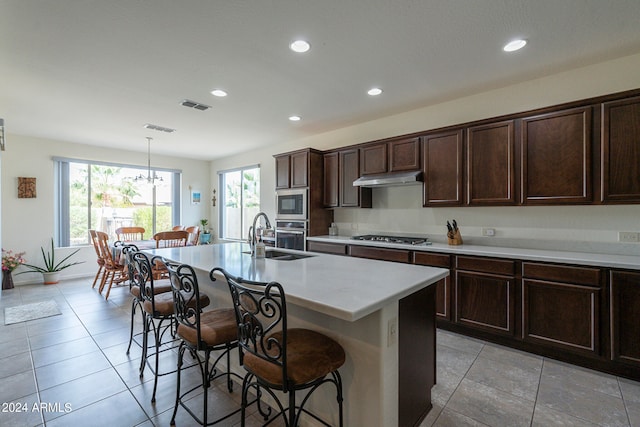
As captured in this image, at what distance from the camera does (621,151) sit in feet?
7.89

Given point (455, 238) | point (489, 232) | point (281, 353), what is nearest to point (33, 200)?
point (281, 353)

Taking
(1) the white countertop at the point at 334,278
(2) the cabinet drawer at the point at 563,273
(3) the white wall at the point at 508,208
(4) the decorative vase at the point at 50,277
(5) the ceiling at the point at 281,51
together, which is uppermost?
(5) the ceiling at the point at 281,51

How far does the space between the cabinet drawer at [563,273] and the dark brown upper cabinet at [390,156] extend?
165cm

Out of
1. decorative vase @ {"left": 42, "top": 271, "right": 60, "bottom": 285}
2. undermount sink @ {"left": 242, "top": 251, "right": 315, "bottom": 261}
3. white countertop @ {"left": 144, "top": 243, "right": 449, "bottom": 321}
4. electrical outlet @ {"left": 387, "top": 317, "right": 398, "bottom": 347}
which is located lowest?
decorative vase @ {"left": 42, "top": 271, "right": 60, "bottom": 285}

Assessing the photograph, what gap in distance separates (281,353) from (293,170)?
3.78 meters

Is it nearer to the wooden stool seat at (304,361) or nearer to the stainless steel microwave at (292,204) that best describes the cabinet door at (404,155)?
the stainless steel microwave at (292,204)

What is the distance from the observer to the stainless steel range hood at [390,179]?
3.52 m

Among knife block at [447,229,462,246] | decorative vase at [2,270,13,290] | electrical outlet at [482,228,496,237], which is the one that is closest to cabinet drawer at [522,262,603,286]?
electrical outlet at [482,228,496,237]

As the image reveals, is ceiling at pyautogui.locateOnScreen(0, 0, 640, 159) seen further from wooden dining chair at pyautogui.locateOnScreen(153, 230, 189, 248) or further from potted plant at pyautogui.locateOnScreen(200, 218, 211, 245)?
potted plant at pyautogui.locateOnScreen(200, 218, 211, 245)

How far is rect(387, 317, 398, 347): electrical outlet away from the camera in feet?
4.64

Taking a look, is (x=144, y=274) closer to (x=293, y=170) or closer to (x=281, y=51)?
(x=281, y=51)

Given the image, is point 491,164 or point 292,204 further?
point 292,204

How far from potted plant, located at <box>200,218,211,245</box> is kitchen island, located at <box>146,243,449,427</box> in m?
5.39

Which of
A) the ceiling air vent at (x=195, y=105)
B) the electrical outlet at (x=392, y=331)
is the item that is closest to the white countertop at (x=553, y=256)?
the electrical outlet at (x=392, y=331)
